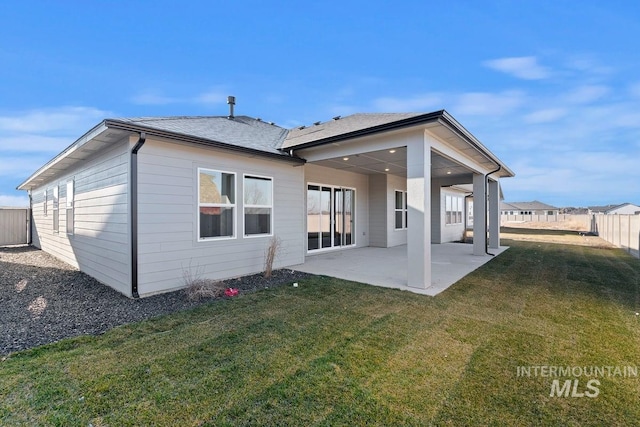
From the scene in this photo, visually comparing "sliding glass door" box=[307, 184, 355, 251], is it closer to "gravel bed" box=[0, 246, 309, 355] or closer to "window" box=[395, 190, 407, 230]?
"window" box=[395, 190, 407, 230]

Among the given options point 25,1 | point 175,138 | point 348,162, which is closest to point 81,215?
point 175,138

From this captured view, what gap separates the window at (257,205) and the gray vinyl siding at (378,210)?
595cm

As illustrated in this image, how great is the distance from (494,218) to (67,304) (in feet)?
45.9

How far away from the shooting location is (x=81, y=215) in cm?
716

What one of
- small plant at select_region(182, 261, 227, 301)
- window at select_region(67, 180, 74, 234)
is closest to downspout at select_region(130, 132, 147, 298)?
small plant at select_region(182, 261, 227, 301)

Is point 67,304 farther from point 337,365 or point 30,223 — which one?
point 30,223

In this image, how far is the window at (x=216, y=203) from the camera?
231 inches

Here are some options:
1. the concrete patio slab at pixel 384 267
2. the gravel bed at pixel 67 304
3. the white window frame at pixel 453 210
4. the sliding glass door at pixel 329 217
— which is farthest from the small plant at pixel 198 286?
the white window frame at pixel 453 210

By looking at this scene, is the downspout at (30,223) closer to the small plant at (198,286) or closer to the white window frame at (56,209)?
the white window frame at (56,209)

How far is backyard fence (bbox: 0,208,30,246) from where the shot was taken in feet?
43.5

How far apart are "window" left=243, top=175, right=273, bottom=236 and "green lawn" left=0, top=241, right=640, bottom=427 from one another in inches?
93.4

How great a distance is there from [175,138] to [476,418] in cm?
571

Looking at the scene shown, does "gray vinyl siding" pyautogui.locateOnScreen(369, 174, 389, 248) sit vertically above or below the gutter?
below

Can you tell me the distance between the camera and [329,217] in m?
10.6
